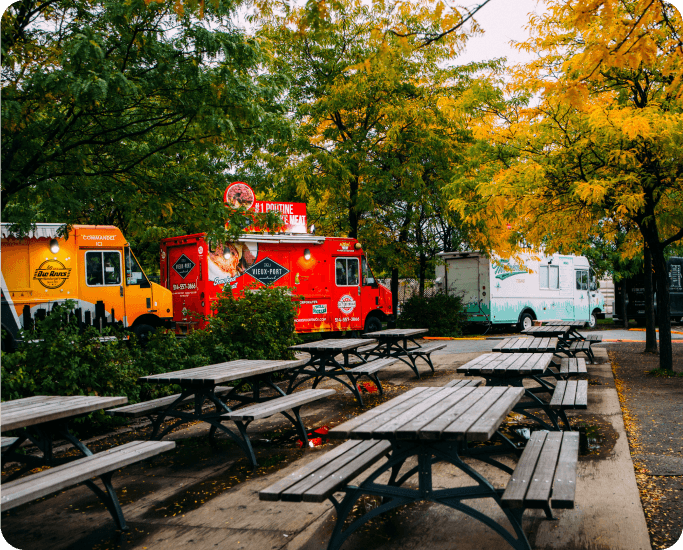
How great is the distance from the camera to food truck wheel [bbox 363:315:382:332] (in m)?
17.0

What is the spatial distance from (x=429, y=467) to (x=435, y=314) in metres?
16.1

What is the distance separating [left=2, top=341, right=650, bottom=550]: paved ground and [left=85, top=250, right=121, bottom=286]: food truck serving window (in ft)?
29.8

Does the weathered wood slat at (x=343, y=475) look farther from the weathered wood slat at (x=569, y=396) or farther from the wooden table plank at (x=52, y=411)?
the weathered wood slat at (x=569, y=396)

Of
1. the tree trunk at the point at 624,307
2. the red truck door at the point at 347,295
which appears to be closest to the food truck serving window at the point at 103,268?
the red truck door at the point at 347,295

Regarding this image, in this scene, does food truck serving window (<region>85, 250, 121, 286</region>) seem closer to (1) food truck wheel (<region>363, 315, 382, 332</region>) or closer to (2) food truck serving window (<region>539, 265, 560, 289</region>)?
(1) food truck wheel (<region>363, 315, 382, 332</region>)

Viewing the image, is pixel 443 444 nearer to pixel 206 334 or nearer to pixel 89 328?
pixel 89 328

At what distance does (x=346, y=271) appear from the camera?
53.6 feet

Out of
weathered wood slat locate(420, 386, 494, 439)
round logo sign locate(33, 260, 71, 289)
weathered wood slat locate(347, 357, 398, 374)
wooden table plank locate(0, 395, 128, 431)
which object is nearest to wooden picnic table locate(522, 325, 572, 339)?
weathered wood slat locate(347, 357, 398, 374)

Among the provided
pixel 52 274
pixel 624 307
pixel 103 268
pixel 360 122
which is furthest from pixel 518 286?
pixel 52 274

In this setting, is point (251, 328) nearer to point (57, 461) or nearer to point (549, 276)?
point (57, 461)

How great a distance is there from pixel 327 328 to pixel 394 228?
20.5 ft

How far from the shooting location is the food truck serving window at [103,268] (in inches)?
526

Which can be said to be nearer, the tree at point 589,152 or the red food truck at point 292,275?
the tree at point 589,152

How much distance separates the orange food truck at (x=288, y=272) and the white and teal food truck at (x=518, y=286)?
425cm
